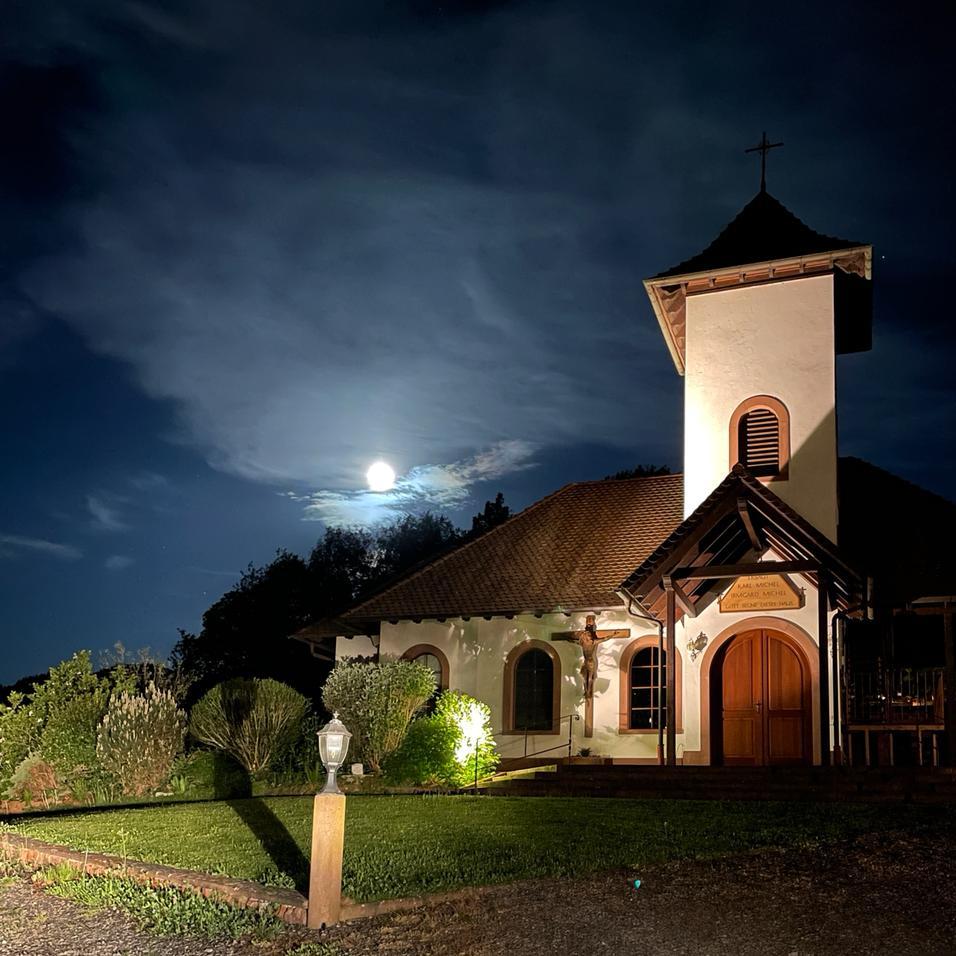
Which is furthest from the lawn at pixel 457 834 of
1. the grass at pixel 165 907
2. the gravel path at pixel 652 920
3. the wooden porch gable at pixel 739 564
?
the wooden porch gable at pixel 739 564

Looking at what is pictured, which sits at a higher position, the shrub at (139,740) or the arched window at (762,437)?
the arched window at (762,437)

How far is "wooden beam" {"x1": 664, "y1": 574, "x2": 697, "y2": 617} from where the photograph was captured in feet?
56.6

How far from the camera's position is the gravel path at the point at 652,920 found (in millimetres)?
6961

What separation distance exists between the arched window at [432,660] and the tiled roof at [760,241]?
851cm

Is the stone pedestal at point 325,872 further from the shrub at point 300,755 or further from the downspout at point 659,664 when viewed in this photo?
the shrub at point 300,755

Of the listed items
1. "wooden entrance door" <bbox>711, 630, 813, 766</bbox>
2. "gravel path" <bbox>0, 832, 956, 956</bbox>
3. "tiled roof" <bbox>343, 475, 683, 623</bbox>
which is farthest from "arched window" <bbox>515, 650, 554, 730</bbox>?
"gravel path" <bbox>0, 832, 956, 956</bbox>

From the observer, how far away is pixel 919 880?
8.37 meters

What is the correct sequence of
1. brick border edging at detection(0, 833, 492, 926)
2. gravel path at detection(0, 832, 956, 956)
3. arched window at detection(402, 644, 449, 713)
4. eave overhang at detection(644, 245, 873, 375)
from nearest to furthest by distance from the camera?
1. gravel path at detection(0, 832, 956, 956)
2. brick border edging at detection(0, 833, 492, 926)
3. eave overhang at detection(644, 245, 873, 375)
4. arched window at detection(402, 644, 449, 713)

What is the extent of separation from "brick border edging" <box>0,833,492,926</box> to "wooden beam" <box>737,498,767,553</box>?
10.3 m

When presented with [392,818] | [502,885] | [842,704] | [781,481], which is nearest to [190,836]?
[392,818]

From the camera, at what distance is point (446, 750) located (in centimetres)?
1789

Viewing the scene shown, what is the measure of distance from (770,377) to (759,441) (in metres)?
1.18

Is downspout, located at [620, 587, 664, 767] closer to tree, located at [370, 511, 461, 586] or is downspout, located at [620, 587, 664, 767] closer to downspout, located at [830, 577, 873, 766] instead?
downspout, located at [830, 577, 873, 766]

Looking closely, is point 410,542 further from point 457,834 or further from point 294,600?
point 457,834
